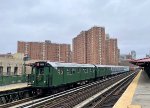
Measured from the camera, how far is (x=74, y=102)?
19.9 meters

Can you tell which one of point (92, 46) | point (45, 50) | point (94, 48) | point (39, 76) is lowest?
point (39, 76)

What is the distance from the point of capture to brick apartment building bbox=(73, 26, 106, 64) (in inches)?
5354

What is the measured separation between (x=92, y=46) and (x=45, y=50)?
23.3 m

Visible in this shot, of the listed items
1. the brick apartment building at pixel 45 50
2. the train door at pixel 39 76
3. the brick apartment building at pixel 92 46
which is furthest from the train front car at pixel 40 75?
the brick apartment building at pixel 45 50

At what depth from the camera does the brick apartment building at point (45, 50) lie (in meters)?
142

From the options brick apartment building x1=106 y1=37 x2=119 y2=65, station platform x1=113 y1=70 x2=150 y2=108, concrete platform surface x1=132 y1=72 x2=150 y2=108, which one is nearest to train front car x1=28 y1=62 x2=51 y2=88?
station platform x1=113 y1=70 x2=150 y2=108

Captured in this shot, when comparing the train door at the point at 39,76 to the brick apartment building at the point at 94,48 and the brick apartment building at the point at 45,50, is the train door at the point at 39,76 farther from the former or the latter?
the brick apartment building at the point at 45,50

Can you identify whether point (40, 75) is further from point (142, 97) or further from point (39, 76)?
point (142, 97)

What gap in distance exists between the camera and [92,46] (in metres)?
139

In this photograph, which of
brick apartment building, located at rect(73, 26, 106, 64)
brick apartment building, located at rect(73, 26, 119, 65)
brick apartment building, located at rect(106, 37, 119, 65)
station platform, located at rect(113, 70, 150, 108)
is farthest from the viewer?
brick apartment building, located at rect(106, 37, 119, 65)

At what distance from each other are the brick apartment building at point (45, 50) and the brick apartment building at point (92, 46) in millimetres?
8540

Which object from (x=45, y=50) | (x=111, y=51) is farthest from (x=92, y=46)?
(x=111, y=51)

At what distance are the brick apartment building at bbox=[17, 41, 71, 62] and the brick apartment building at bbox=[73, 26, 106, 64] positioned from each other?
8.54 metres

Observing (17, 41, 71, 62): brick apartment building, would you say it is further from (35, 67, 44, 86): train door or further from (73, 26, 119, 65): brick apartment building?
(35, 67, 44, 86): train door
